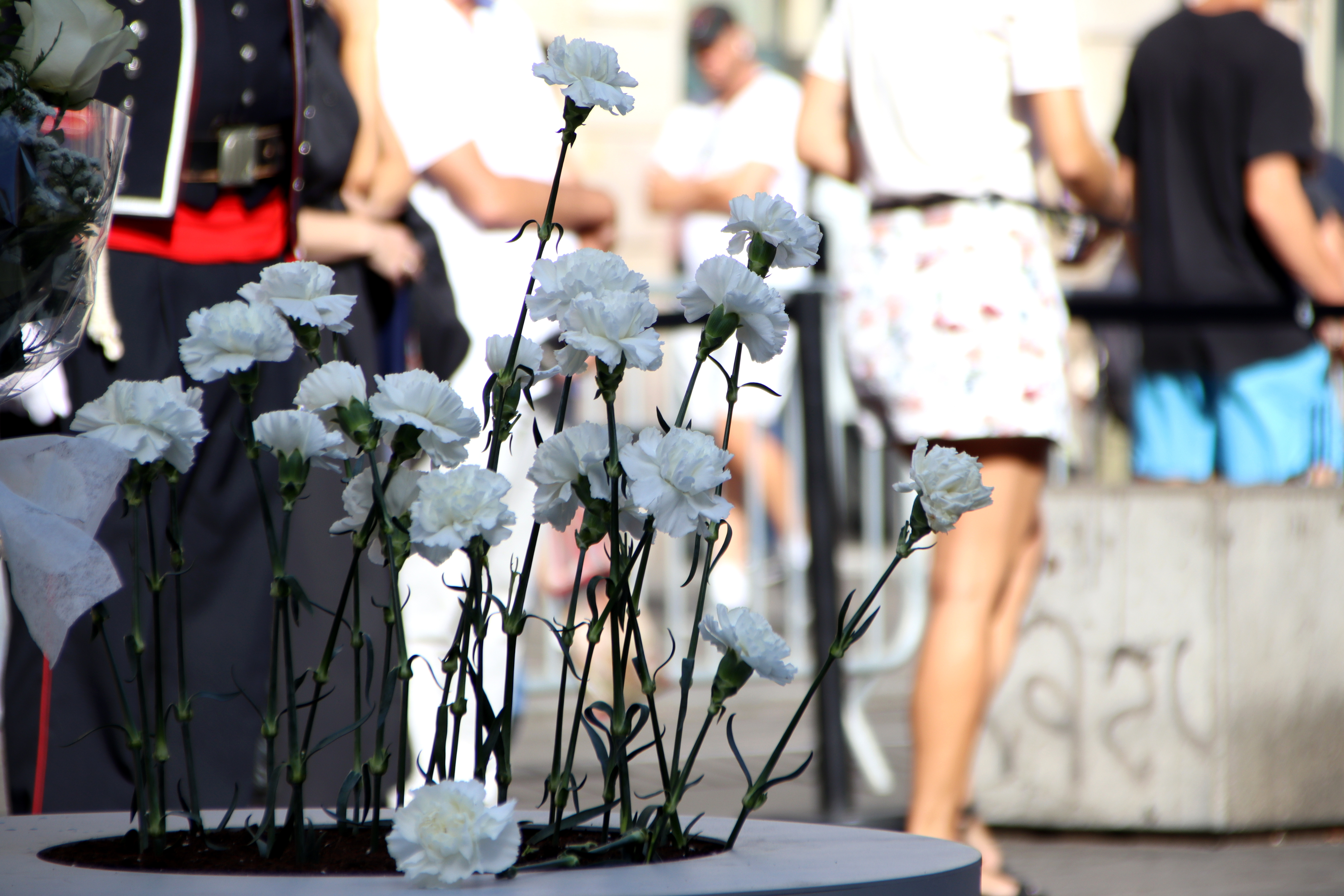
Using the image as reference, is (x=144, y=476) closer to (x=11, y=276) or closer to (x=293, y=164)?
(x=11, y=276)

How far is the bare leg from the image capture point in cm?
287

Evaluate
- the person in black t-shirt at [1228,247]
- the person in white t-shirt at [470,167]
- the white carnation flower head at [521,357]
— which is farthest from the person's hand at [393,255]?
the person in black t-shirt at [1228,247]

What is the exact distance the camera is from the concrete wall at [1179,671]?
3473 mm

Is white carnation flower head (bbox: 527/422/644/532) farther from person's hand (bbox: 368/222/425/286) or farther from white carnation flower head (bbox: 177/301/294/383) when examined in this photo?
person's hand (bbox: 368/222/425/286)

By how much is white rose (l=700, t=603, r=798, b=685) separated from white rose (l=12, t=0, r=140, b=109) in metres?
0.58

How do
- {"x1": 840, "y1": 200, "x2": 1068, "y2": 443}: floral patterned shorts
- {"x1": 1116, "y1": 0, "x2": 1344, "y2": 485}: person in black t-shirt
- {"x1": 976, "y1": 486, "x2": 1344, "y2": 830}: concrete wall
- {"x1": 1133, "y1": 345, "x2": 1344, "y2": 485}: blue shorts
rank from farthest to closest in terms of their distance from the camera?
1. {"x1": 1133, "y1": 345, "x2": 1344, "y2": 485}: blue shorts
2. {"x1": 1116, "y1": 0, "x2": 1344, "y2": 485}: person in black t-shirt
3. {"x1": 976, "y1": 486, "x2": 1344, "y2": 830}: concrete wall
4. {"x1": 840, "y1": 200, "x2": 1068, "y2": 443}: floral patterned shorts

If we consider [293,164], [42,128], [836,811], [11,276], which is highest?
[293,164]

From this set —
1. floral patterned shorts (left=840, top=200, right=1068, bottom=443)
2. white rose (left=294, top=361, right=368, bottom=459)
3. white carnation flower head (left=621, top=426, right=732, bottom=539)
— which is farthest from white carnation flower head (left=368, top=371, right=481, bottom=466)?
floral patterned shorts (left=840, top=200, right=1068, bottom=443)

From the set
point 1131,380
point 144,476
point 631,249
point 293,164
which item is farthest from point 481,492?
point 631,249

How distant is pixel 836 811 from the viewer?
11.1 ft

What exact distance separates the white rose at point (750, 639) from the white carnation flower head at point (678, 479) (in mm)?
65

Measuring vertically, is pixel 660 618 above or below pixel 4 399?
below

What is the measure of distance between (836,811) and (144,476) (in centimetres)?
249

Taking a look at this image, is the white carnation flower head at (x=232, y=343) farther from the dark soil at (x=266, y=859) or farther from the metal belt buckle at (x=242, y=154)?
the metal belt buckle at (x=242, y=154)
